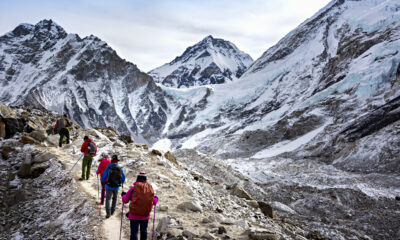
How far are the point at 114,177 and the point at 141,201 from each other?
8.63 feet

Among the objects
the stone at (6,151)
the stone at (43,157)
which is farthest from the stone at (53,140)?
the stone at (43,157)

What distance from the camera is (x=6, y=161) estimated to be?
15477 millimetres

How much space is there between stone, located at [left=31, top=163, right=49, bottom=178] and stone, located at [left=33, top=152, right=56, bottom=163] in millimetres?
471

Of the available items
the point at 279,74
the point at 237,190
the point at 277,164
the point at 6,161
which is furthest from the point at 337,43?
the point at 6,161

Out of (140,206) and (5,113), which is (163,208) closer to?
(140,206)

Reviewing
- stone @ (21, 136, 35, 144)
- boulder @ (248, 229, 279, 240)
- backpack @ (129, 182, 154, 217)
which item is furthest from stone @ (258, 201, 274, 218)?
stone @ (21, 136, 35, 144)

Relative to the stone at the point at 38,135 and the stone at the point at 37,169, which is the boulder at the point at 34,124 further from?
the stone at the point at 37,169

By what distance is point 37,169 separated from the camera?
14.0 metres

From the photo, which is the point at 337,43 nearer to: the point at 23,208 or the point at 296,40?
the point at 296,40

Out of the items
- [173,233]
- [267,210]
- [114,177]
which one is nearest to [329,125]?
[267,210]

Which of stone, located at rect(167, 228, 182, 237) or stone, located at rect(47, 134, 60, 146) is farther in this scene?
stone, located at rect(47, 134, 60, 146)

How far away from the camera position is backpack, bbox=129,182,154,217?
6.86 metres

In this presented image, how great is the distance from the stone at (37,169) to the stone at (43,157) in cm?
47

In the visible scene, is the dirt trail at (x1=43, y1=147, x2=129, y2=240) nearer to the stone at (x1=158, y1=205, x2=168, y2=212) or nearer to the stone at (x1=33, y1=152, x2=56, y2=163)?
the stone at (x1=33, y1=152, x2=56, y2=163)
